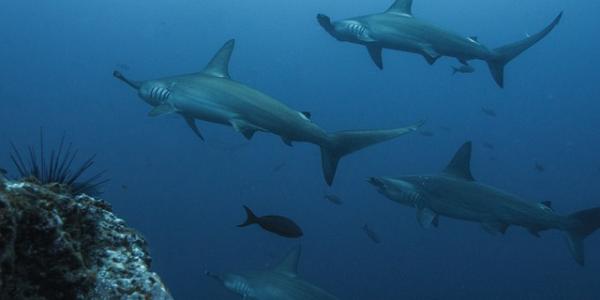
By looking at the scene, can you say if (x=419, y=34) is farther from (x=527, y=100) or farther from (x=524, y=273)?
(x=527, y=100)

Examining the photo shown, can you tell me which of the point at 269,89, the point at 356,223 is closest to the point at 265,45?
the point at 269,89

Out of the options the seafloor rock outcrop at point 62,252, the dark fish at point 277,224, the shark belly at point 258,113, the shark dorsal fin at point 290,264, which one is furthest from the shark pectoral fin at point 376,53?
the seafloor rock outcrop at point 62,252

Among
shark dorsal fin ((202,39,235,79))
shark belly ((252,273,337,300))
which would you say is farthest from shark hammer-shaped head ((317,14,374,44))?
shark belly ((252,273,337,300))

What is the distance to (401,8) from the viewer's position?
9023mm

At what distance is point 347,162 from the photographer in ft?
196

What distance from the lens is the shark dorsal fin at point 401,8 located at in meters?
8.96

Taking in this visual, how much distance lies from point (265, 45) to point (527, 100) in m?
60.1

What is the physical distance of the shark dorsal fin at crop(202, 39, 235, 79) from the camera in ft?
25.0

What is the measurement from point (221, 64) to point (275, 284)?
11.0 feet

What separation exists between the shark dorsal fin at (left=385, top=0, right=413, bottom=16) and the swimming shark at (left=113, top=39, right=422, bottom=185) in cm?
292

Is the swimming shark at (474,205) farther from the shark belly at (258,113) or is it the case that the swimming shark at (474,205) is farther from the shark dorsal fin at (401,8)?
the shark dorsal fin at (401,8)

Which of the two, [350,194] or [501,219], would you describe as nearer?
[501,219]

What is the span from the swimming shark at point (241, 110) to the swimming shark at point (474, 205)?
146cm

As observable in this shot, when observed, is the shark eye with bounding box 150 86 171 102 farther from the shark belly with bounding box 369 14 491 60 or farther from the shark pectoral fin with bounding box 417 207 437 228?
the shark pectoral fin with bounding box 417 207 437 228
